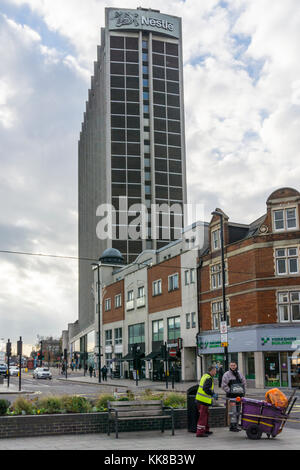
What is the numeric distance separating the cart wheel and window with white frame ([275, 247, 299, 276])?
27323mm

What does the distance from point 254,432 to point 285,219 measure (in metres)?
28.3

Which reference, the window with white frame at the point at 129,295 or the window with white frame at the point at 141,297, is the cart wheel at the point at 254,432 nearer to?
the window with white frame at the point at 141,297

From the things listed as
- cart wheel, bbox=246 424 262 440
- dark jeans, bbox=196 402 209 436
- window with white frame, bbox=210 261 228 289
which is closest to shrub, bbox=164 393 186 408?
dark jeans, bbox=196 402 209 436

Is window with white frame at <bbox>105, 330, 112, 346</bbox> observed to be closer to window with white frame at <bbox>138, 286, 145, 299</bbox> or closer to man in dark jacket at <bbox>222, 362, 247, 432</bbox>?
window with white frame at <bbox>138, 286, 145, 299</bbox>

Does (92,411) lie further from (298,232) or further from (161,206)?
(161,206)

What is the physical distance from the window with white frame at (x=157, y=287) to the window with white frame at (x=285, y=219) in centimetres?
1881

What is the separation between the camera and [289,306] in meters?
38.8

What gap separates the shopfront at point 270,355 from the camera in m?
37.8

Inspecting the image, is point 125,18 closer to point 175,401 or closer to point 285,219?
point 285,219

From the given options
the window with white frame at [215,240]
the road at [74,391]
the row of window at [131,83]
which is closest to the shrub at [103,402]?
the road at [74,391]

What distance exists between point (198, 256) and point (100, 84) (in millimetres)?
83469

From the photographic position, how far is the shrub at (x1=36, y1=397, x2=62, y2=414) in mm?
13935

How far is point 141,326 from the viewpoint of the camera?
60.6 m
